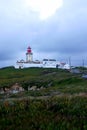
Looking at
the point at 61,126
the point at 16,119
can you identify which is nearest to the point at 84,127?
the point at 61,126

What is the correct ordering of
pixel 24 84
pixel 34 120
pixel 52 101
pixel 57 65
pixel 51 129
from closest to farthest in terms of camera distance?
pixel 51 129
pixel 34 120
pixel 52 101
pixel 24 84
pixel 57 65

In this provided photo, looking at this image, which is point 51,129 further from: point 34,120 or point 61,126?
point 34,120

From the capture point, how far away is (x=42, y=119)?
1502 centimetres

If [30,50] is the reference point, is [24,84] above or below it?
below

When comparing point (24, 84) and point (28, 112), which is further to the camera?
point (24, 84)

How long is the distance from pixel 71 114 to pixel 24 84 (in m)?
43.1

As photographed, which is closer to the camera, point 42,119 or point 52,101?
point 42,119

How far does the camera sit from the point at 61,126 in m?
14.0

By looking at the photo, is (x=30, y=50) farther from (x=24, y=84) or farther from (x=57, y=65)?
(x=24, y=84)

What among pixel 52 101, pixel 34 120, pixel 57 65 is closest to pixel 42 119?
pixel 34 120

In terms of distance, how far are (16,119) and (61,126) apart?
2311mm

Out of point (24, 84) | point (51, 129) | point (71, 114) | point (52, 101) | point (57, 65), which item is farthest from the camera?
point (57, 65)

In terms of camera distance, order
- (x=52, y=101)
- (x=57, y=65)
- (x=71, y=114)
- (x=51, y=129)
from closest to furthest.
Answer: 1. (x=51, y=129)
2. (x=71, y=114)
3. (x=52, y=101)
4. (x=57, y=65)

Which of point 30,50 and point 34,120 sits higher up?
point 30,50
